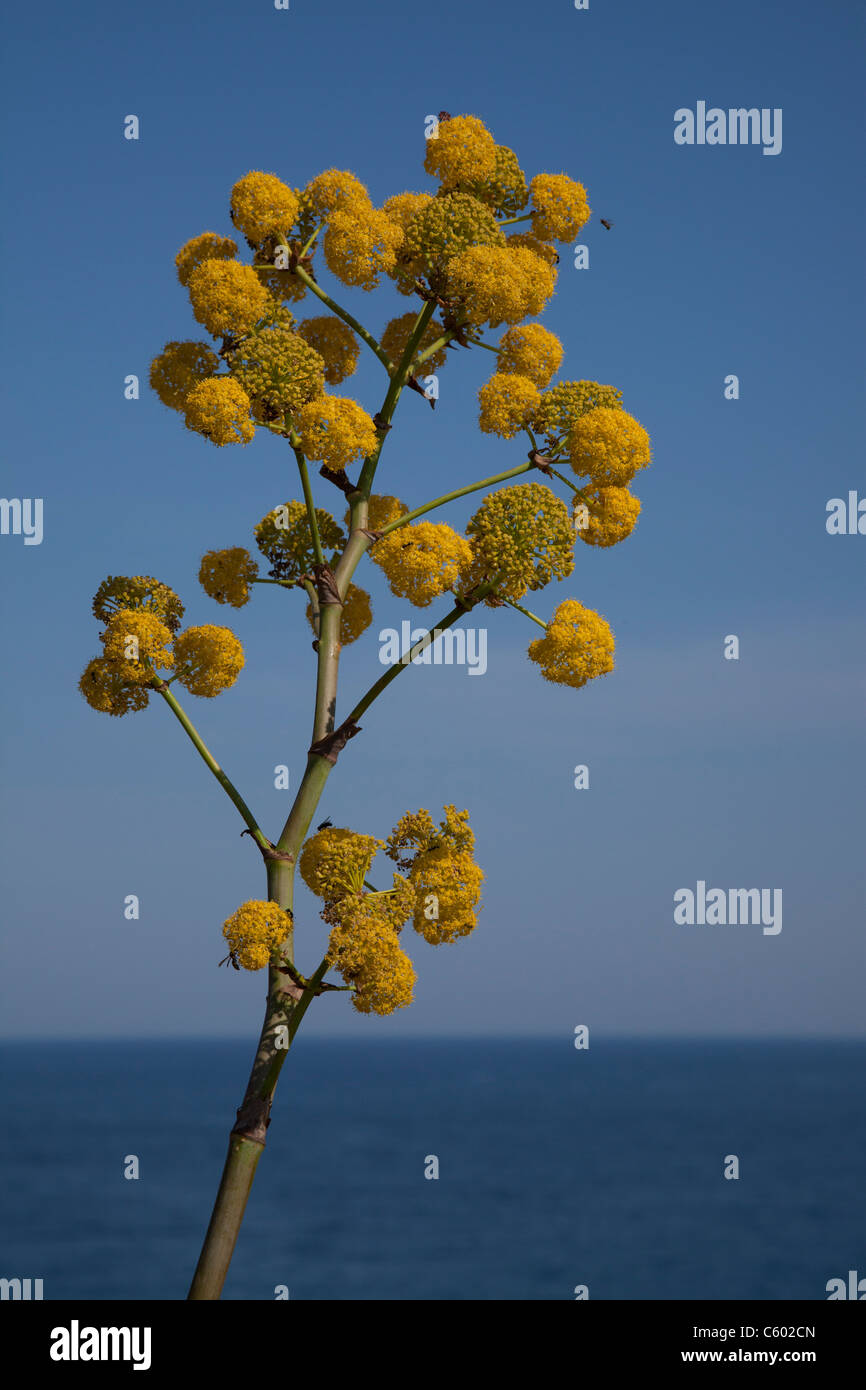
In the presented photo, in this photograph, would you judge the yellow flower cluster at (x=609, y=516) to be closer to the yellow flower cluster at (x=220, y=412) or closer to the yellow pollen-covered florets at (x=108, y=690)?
the yellow flower cluster at (x=220, y=412)

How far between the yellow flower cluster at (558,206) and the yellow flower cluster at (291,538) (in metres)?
1.71

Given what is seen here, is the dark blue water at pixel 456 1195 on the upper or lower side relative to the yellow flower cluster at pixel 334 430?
lower

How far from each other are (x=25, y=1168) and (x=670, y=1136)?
31375 millimetres

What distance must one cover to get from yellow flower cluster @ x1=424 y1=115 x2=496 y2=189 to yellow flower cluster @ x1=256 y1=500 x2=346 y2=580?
5.43 feet

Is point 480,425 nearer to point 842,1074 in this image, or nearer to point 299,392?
point 299,392

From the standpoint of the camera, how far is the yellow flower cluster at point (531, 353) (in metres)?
6.20

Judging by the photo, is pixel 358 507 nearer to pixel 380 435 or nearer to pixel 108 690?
pixel 380 435

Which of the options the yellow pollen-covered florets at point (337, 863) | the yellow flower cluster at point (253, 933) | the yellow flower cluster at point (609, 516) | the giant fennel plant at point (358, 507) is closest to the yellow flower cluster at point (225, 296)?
the giant fennel plant at point (358, 507)

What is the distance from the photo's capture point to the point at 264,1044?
5695mm

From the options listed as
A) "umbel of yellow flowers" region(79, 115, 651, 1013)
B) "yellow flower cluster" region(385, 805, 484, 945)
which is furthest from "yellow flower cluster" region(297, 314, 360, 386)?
"yellow flower cluster" region(385, 805, 484, 945)

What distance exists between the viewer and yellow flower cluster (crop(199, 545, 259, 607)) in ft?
20.7
